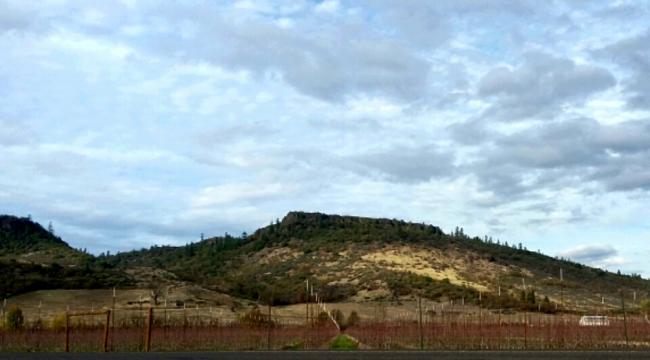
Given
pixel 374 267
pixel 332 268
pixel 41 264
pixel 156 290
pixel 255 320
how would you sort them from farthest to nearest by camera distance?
pixel 332 268 → pixel 374 267 → pixel 41 264 → pixel 156 290 → pixel 255 320

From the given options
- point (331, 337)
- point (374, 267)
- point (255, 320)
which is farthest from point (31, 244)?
point (331, 337)

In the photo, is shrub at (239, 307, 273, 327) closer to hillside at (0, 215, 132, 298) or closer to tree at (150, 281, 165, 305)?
tree at (150, 281, 165, 305)

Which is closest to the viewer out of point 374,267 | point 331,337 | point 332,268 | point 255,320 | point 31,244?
point 331,337

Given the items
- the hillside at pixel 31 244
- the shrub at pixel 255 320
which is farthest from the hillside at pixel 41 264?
the shrub at pixel 255 320

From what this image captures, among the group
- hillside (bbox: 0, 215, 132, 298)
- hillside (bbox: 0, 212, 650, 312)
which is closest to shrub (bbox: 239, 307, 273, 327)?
hillside (bbox: 0, 212, 650, 312)

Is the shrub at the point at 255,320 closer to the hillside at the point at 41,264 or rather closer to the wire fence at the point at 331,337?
the wire fence at the point at 331,337

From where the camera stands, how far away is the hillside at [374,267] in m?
90.4

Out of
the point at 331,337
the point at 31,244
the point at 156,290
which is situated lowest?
the point at 331,337

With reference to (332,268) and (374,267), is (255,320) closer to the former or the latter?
(374,267)

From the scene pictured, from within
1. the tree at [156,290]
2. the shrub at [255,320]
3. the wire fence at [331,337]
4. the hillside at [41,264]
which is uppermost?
the hillside at [41,264]

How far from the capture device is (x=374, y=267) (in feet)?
342

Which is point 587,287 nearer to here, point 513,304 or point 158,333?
point 513,304

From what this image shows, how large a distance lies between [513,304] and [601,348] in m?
40.4

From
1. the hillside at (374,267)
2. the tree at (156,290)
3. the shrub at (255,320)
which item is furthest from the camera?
the hillside at (374,267)
